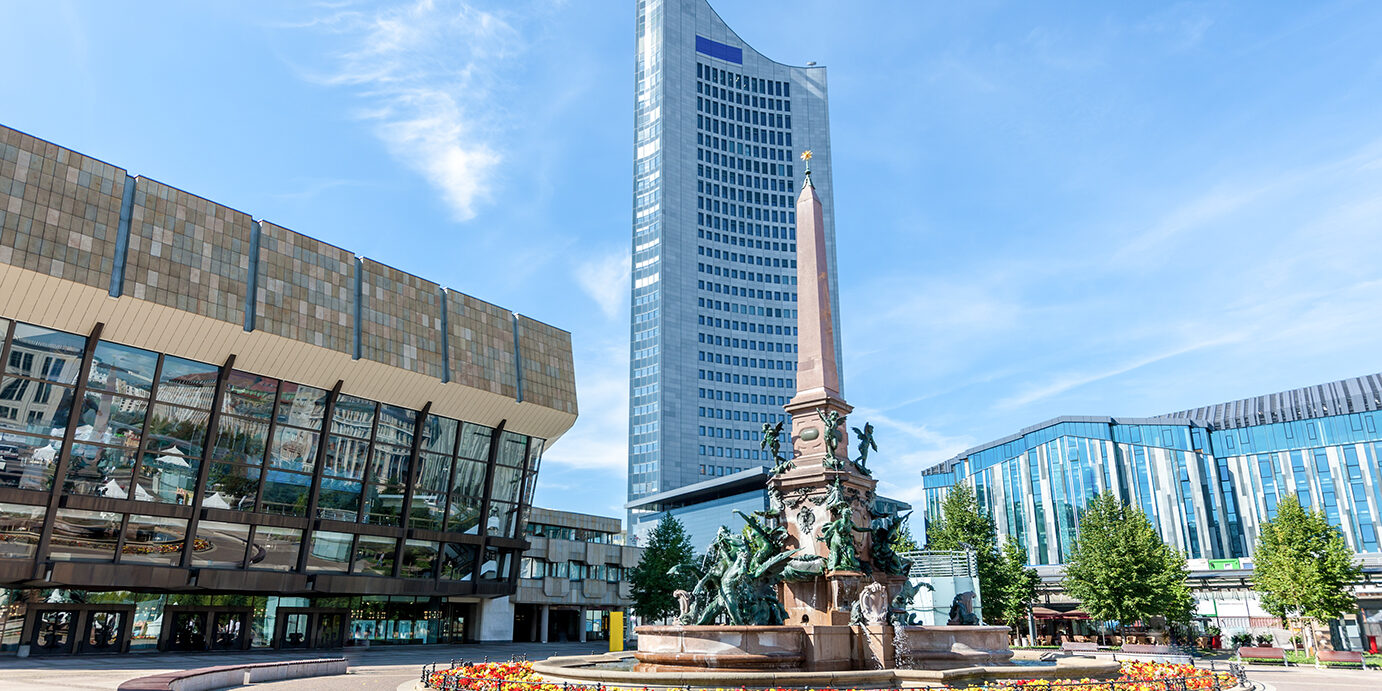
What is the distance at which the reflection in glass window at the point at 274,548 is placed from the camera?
132 ft

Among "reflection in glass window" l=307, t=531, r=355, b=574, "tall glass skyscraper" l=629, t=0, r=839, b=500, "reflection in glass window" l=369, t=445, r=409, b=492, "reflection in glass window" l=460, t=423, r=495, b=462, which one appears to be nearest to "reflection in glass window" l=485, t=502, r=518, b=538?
"reflection in glass window" l=460, t=423, r=495, b=462

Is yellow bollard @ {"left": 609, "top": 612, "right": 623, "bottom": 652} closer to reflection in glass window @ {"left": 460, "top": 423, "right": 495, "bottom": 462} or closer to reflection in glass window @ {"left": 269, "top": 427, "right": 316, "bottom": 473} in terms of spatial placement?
reflection in glass window @ {"left": 460, "top": 423, "right": 495, "bottom": 462}

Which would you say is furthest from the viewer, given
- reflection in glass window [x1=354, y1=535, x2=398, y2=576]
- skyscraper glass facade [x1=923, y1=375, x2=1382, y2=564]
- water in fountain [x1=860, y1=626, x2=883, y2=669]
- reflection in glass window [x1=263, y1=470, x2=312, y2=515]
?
skyscraper glass facade [x1=923, y1=375, x2=1382, y2=564]

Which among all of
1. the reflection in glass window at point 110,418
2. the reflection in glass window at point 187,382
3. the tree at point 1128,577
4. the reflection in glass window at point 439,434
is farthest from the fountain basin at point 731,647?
the tree at point 1128,577

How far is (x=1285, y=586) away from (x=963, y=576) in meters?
15.6

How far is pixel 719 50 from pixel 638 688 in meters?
142

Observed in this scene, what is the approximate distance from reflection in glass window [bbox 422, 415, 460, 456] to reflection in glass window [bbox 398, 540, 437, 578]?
5.29 meters

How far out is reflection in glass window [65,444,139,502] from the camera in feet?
114

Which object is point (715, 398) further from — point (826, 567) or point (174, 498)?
point (826, 567)

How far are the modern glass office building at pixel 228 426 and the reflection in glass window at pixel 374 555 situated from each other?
0.12 meters

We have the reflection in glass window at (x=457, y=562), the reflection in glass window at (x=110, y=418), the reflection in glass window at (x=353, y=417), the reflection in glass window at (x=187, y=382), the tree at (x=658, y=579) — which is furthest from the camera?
the tree at (x=658, y=579)

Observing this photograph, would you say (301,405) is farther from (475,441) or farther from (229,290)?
(475,441)

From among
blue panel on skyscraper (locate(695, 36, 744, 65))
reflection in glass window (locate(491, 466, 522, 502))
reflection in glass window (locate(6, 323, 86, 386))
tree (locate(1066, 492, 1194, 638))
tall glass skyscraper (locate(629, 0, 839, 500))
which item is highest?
blue panel on skyscraper (locate(695, 36, 744, 65))

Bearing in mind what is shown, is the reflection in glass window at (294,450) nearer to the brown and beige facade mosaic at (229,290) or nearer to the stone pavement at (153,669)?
the brown and beige facade mosaic at (229,290)
